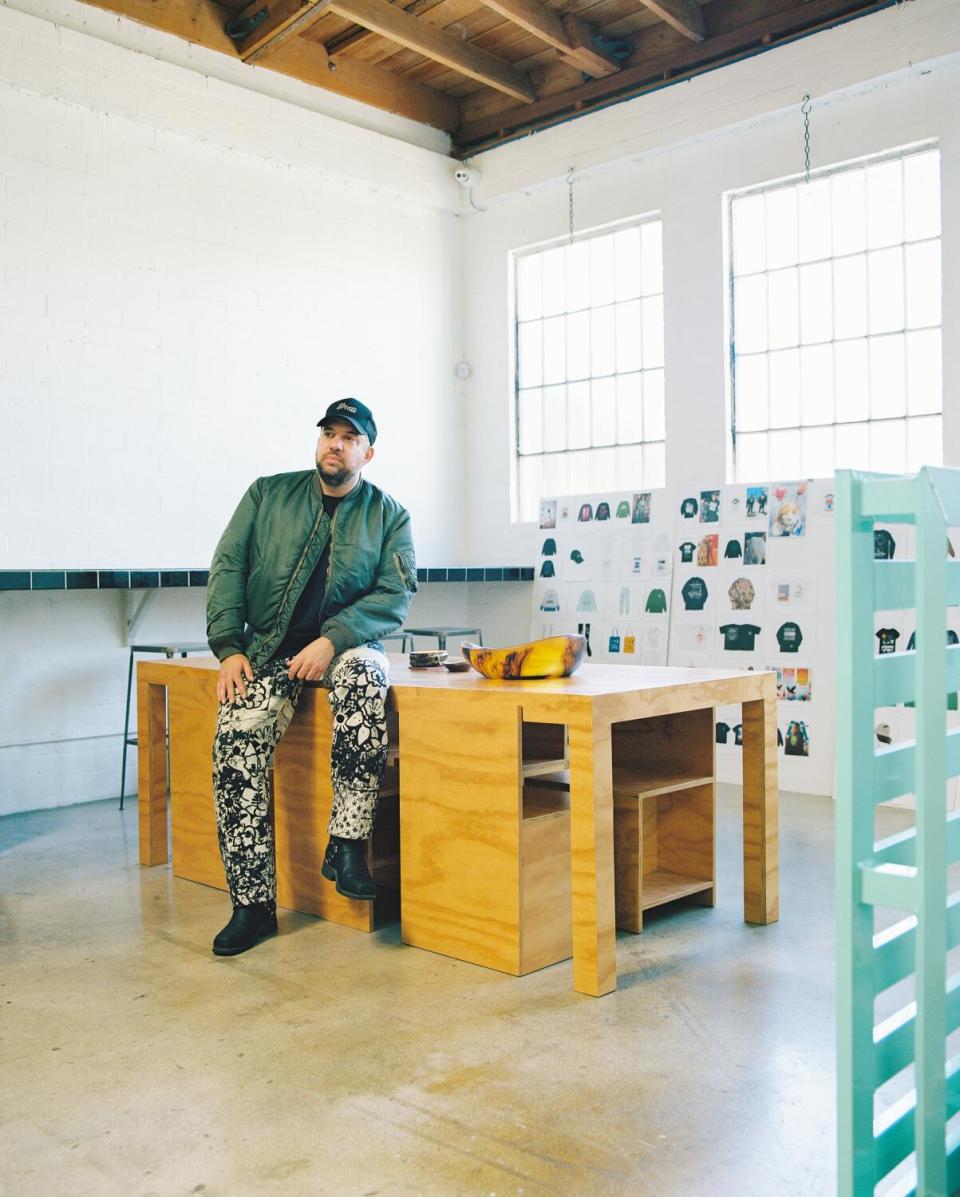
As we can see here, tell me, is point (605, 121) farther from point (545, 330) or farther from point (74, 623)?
point (74, 623)

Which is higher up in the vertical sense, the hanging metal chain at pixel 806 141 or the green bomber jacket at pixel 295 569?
the hanging metal chain at pixel 806 141

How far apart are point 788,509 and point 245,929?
10.7 ft

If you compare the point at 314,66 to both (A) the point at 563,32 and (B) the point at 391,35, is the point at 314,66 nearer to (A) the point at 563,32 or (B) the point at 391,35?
(B) the point at 391,35

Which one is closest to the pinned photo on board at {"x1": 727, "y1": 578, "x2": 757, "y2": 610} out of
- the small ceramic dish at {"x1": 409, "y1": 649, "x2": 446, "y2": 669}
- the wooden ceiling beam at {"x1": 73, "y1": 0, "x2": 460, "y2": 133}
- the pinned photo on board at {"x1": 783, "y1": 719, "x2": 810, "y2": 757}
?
the pinned photo on board at {"x1": 783, "y1": 719, "x2": 810, "y2": 757}

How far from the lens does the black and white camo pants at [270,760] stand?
2.81 metres

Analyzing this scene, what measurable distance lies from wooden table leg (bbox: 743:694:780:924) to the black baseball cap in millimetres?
1340

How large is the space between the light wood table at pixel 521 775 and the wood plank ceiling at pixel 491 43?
3513mm

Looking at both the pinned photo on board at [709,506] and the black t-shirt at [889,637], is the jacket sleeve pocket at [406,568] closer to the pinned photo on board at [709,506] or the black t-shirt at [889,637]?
the black t-shirt at [889,637]

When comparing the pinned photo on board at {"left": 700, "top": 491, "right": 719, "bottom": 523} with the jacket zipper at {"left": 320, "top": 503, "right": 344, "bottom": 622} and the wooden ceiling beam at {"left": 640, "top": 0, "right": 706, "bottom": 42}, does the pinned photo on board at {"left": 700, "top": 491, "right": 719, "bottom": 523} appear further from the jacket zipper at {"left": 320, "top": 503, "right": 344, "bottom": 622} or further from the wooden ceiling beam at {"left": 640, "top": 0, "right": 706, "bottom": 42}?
the jacket zipper at {"left": 320, "top": 503, "right": 344, "bottom": 622}

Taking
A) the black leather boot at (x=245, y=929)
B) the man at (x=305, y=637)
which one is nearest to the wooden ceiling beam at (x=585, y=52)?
the man at (x=305, y=637)

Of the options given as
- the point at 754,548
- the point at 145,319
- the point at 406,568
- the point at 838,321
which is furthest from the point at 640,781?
the point at 145,319

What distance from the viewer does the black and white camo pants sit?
111 inches

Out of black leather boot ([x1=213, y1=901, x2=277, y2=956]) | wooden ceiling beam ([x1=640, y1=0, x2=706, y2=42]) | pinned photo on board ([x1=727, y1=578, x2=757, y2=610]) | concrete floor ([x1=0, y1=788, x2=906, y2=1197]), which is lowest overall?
concrete floor ([x1=0, y1=788, x2=906, y2=1197])

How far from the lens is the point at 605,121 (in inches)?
231
